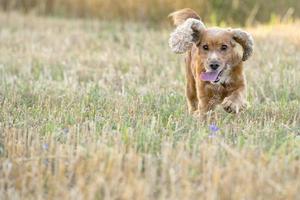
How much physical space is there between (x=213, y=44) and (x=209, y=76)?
0.27 meters

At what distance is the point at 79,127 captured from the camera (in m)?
6.04

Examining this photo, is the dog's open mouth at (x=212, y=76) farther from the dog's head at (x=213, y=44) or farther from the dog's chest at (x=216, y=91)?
the dog's chest at (x=216, y=91)

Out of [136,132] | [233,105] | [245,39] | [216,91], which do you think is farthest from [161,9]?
[136,132]

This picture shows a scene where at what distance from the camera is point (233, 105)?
6.40 meters

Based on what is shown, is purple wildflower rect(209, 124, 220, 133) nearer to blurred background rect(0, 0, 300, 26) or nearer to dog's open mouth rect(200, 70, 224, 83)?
dog's open mouth rect(200, 70, 224, 83)

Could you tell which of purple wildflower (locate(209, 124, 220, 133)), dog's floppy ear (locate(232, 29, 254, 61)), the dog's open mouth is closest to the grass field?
purple wildflower (locate(209, 124, 220, 133))

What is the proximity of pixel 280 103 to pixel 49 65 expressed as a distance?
384 cm

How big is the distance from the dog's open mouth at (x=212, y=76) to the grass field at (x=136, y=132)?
346 mm

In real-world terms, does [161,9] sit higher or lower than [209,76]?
lower

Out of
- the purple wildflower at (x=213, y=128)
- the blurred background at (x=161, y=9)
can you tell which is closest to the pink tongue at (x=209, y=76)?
the purple wildflower at (x=213, y=128)

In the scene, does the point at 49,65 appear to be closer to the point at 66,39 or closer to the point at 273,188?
the point at 66,39

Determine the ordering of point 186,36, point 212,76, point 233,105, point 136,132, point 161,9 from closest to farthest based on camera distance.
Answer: point 136,132 < point 233,105 < point 212,76 < point 186,36 < point 161,9

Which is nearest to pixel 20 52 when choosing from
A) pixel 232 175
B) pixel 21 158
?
pixel 21 158

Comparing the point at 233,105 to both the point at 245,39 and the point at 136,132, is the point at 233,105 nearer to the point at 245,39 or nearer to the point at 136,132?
the point at 245,39
